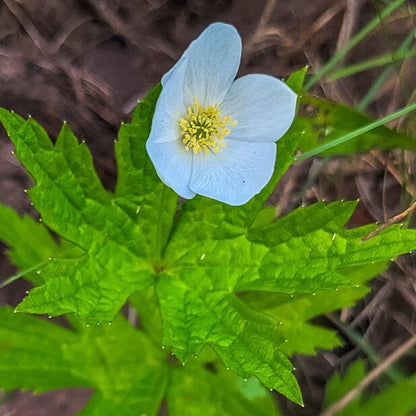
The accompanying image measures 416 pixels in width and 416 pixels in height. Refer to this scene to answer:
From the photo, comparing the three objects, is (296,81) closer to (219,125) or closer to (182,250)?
(219,125)

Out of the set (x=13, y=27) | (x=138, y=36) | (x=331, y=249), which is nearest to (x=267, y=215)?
(x=331, y=249)

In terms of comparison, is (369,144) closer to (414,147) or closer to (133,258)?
(414,147)

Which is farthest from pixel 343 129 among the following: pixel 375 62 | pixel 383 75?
pixel 375 62

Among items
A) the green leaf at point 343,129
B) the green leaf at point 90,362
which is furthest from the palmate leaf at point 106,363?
the green leaf at point 343,129

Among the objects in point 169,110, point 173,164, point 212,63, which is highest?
point 212,63

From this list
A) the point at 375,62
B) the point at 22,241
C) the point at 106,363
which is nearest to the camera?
the point at 106,363

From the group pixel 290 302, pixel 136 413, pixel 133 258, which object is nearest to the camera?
pixel 133 258

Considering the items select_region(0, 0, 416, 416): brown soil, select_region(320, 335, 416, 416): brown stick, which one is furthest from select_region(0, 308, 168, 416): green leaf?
select_region(320, 335, 416, 416): brown stick
